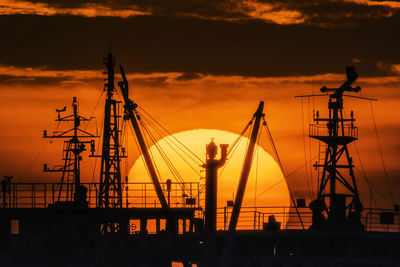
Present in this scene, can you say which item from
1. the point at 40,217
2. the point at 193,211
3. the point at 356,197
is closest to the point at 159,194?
the point at 193,211

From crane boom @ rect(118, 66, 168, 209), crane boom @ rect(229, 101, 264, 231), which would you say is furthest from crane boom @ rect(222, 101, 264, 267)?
crane boom @ rect(118, 66, 168, 209)

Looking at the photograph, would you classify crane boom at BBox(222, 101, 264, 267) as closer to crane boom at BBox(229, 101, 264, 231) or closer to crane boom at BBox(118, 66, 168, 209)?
crane boom at BBox(229, 101, 264, 231)

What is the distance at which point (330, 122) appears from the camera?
100m

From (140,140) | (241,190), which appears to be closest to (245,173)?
(241,190)

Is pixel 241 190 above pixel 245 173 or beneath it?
beneath

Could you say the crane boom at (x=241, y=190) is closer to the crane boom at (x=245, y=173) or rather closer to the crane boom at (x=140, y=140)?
the crane boom at (x=245, y=173)

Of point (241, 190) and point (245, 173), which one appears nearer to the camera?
point (241, 190)

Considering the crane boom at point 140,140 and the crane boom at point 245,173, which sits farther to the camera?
the crane boom at point 140,140

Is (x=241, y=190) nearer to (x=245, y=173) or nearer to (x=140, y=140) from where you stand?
(x=245, y=173)

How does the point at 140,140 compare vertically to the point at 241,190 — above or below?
above

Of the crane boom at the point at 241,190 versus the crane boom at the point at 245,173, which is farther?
the crane boom at the point at 245,173

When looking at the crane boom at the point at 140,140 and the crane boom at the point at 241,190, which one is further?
the crane boom at the point at 140,140

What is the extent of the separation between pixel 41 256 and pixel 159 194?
10093 mm

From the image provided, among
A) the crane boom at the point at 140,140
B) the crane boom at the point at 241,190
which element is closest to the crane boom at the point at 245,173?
the crane boom at the point at 241,190
